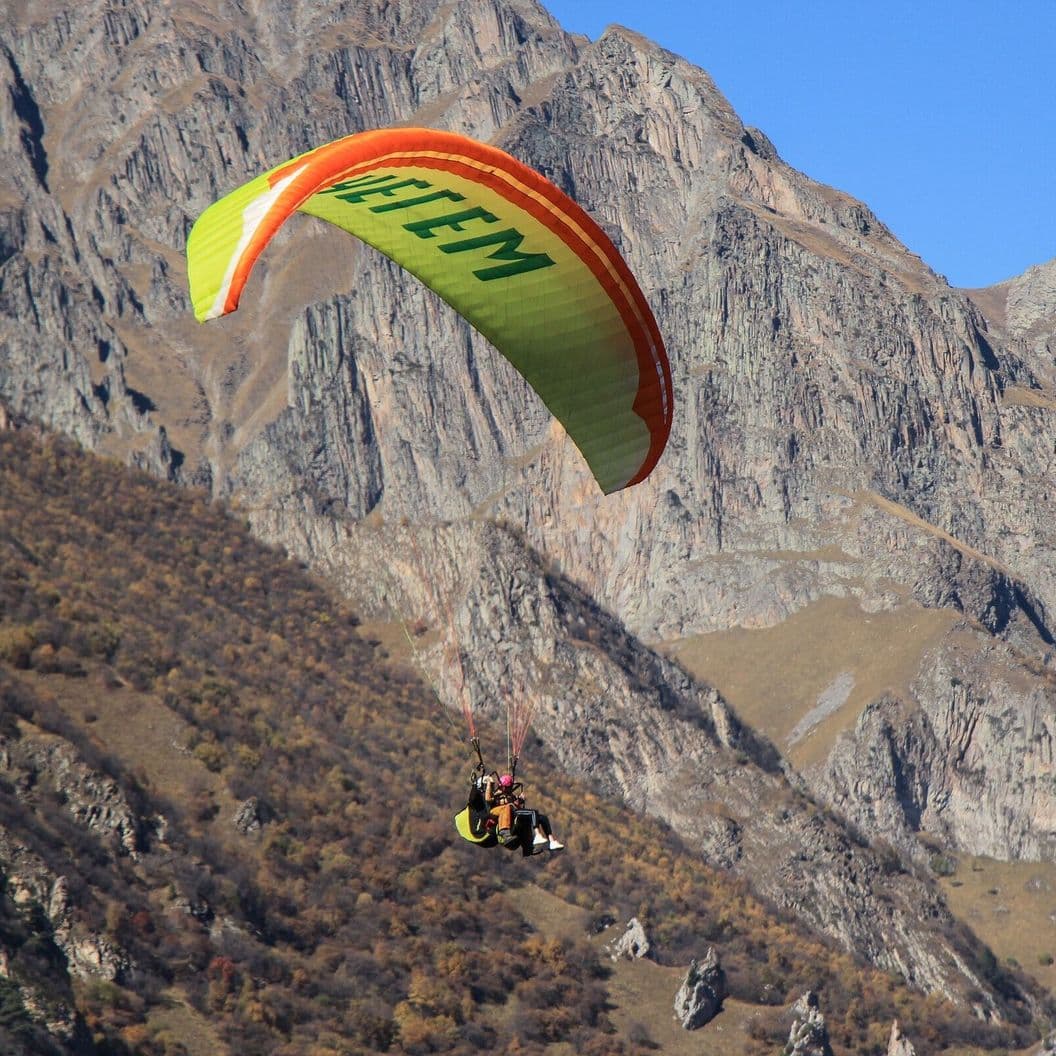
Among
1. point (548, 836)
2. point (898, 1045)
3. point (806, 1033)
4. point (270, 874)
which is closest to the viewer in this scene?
point (548, 836)

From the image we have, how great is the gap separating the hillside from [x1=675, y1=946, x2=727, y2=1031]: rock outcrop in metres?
0.97

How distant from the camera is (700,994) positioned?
298 feet

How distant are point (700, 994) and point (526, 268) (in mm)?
61356

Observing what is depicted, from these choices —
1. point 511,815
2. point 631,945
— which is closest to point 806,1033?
point 631,945

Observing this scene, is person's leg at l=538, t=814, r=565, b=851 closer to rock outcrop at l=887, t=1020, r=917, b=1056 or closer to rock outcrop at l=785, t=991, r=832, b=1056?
rock outcrop at l=785, t=991, r=832, b=1056

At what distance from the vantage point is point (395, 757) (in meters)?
124

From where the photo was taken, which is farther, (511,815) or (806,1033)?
(806,1033)

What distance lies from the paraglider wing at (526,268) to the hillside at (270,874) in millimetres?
31155

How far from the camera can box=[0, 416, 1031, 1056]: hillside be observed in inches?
2835

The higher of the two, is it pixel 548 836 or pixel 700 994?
pixel 548 836

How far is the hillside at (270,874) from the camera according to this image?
72000 millimetres

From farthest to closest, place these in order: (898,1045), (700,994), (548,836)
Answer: (898,1045) < (700,994) < (548,836)

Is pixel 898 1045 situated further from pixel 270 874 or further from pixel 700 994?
pixel 270 874

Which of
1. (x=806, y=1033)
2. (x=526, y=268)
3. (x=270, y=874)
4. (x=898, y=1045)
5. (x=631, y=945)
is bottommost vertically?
(x=270, y=874)
